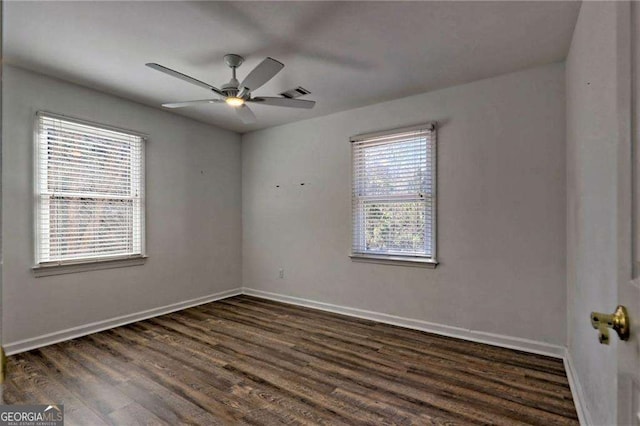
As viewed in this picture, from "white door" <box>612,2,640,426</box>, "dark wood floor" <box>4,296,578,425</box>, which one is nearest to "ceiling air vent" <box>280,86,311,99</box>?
"dark wood floor" <box>4,296,578,425</box>

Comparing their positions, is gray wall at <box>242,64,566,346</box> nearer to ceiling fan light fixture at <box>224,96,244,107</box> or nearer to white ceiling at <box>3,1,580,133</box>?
white ceiling at <box>3,1,580,133</box>

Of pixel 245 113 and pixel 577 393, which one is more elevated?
pixel 245 113

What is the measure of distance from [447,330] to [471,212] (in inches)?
46.6

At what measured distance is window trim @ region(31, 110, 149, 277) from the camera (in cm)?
310

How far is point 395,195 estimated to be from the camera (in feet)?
12.2

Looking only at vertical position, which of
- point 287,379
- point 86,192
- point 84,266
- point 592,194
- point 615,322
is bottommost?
point 287,379

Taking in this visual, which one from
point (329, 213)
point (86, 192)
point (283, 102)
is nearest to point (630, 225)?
point (283, 102)

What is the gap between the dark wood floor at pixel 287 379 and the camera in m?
2.10

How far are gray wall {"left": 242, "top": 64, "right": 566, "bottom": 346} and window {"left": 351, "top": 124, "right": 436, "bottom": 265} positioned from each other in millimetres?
116

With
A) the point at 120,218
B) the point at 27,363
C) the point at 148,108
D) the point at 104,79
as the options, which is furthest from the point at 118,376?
the point at 148,108

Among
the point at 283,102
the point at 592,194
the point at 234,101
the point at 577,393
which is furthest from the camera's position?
the point at 283,102

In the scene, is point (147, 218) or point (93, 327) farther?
point (147, 218)

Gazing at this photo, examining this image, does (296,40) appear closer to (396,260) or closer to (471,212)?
(471,212)

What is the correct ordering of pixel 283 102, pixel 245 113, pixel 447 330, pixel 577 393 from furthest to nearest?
pixel 447 330, pixel 245 113, pixel 283 102, pixel 577 393
